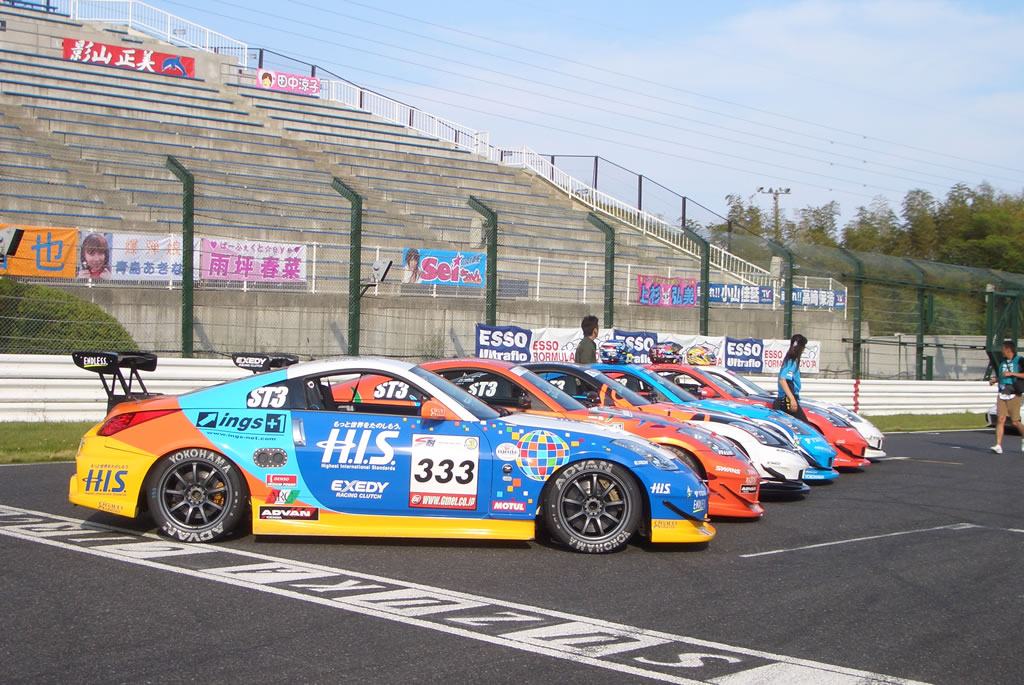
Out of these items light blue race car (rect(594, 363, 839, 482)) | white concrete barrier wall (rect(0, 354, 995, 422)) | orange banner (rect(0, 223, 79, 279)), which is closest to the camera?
light blue race car (rect(594, 363, 839, 482))

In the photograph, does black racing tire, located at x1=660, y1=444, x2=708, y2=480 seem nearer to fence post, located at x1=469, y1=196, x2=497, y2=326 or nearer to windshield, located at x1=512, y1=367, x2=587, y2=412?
windshield, located at x1=512, y1=367, x2=587, y2=412

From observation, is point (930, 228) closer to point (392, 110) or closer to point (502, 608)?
point (392, 110)

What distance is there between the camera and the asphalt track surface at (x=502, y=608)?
441 centimetres

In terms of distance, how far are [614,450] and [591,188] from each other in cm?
3058

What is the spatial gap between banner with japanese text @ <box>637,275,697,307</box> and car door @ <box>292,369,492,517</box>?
17467mm

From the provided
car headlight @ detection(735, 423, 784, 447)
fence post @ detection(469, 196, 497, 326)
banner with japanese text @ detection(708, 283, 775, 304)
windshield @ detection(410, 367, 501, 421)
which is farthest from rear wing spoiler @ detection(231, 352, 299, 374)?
banner with japanese text @ detection(708, 283, 775, 304)

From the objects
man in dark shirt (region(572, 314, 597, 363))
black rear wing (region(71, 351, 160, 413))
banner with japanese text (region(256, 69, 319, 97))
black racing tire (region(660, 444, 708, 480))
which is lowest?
black racing tire (region(660, 444, 708, 480))

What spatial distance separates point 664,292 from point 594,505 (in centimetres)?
1784

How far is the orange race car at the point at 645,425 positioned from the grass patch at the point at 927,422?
1150cm

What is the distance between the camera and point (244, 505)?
22.3ft

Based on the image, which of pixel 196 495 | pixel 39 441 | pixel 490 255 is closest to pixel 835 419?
pixel 490 255

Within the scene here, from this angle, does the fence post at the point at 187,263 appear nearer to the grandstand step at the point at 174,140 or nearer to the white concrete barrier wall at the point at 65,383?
the white concrete barrier wall at the point at 65,383

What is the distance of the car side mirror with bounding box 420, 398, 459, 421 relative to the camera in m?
6.80

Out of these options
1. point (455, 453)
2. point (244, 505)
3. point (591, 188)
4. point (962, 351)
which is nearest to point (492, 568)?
point (455, 453)
